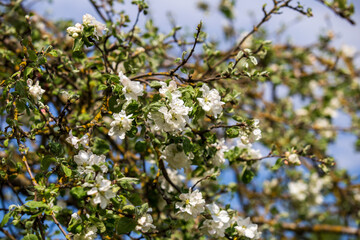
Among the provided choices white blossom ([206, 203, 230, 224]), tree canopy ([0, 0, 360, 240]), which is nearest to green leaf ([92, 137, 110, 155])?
tree canopy ([0, 0, 360, 240])

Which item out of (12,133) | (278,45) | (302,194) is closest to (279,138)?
(302,194)

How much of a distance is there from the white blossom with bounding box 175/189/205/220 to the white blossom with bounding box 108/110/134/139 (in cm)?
38

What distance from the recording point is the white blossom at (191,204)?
1.39 meters

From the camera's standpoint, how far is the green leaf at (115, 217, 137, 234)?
125cm

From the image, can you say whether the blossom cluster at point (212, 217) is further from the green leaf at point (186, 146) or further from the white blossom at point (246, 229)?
the green leaf at point (186, 146)

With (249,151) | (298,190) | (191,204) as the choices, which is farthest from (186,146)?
(298,190)

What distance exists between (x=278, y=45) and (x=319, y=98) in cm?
118

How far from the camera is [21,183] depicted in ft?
6.15

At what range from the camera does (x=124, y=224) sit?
4.15 ft

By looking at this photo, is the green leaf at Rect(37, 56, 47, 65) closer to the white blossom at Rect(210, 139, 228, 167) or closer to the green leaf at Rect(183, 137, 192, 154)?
the green leaf at Rect(183, 137, 192, 154)

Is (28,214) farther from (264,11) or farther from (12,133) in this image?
(264,11)

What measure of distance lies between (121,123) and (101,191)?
241mm

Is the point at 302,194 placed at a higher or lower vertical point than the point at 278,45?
lower

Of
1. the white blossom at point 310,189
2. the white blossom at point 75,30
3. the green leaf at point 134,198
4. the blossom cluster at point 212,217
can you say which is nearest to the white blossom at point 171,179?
the blossom cluster at point 212,217
